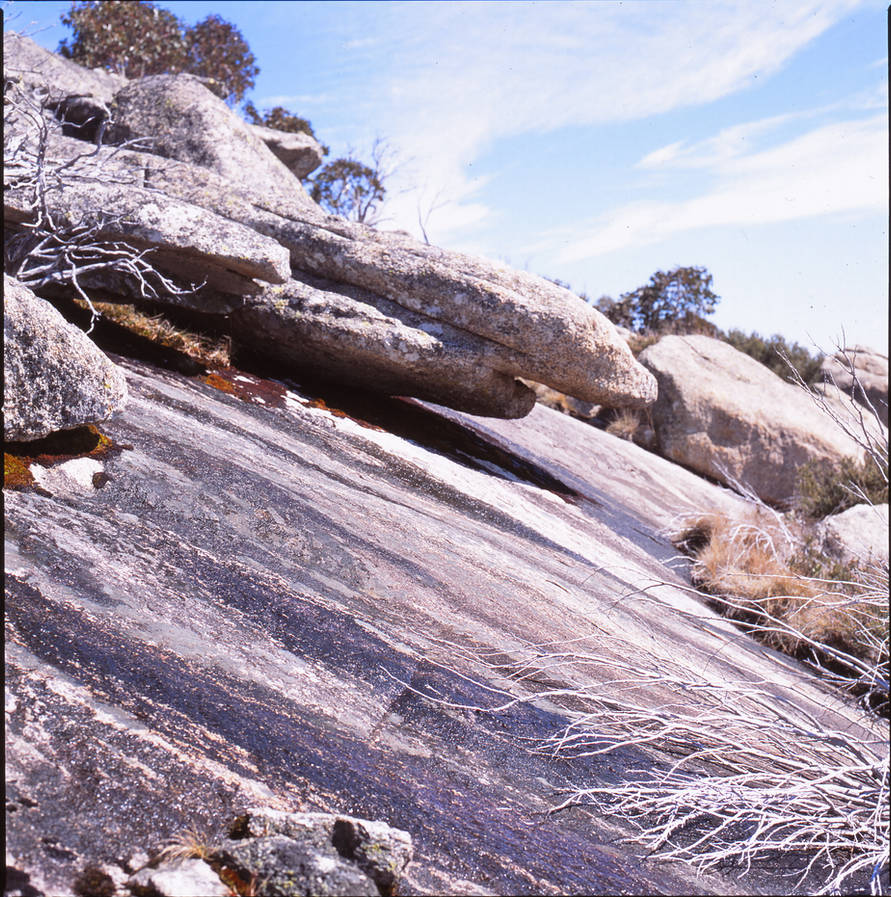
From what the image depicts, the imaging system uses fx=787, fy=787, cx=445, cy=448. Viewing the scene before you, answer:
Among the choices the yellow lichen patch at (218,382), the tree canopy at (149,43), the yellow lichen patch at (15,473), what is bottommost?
the yellow lichen patch at (15,473)

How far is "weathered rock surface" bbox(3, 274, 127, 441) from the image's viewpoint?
12.9ft

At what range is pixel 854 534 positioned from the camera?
10.2 metres

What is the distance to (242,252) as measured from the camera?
6.88 metres

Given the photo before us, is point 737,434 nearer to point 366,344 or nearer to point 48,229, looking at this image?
point 366,344

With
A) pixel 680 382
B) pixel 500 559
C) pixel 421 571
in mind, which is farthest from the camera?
pixel 680 382

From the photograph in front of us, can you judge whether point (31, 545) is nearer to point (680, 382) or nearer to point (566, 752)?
point (566, 752)

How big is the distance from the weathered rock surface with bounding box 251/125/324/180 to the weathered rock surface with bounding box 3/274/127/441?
45.0 ft

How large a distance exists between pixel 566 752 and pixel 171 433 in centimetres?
329

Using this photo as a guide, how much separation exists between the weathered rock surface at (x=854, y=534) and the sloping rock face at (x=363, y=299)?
11.6 feet

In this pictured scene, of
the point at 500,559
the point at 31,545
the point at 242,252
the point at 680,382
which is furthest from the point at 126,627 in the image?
the point at 680,382

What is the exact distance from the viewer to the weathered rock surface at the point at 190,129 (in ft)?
30.8

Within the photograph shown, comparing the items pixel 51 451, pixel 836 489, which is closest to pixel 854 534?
pixel 836 489

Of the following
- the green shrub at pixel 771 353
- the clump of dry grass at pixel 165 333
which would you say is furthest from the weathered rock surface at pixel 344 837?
the green shrub at pixel 771 353

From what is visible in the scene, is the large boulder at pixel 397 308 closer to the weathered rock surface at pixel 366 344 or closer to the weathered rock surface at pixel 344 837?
the weathered rock surface at pixel 366 344
